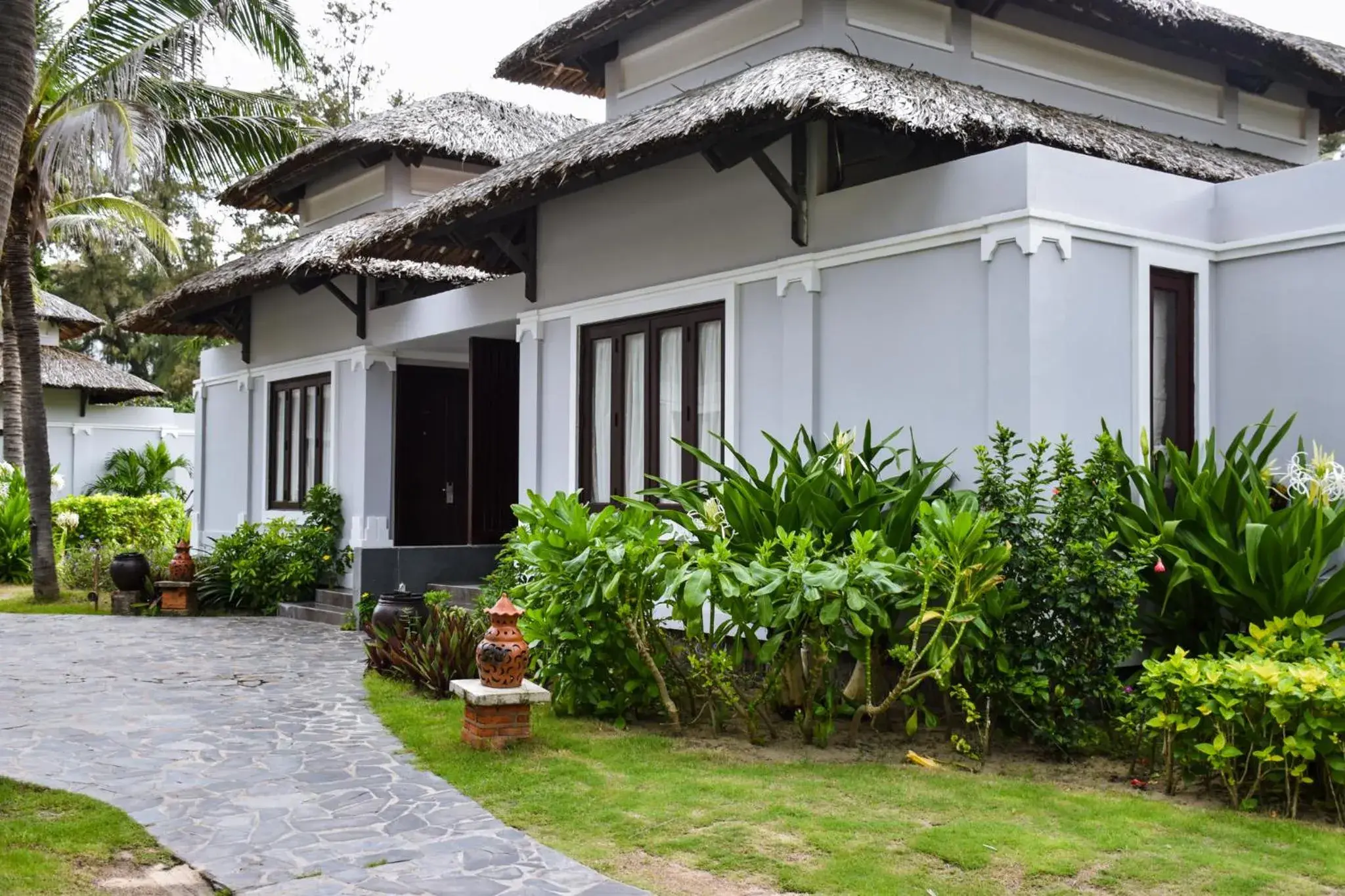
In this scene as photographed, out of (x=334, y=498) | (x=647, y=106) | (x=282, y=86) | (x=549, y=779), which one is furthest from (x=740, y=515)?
(x=282, y=86)

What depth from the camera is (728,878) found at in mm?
4477

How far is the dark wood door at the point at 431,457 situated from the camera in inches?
548

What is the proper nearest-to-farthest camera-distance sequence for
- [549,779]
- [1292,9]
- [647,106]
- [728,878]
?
[728,878] < [549,779] < [647,106] < [1292,9]

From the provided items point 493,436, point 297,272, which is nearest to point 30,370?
point 297,272

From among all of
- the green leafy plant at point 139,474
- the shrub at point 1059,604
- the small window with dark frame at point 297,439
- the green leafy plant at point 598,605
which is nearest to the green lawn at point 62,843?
the green leafy plant at point 598,605

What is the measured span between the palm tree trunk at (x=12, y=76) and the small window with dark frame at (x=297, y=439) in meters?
8.45

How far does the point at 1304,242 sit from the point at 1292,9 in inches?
1016

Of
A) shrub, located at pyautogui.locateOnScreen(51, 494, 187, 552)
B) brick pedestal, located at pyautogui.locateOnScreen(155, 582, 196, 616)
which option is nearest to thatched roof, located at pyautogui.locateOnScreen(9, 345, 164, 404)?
shrub, located at pyautogui.locateOnScreen(51, 494, 187, 552)

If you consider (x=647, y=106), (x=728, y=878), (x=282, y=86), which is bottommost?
(x=728, y=878)

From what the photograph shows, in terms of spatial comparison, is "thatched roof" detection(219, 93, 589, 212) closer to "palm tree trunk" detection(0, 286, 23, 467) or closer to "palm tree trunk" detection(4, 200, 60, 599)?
"palm tree trunk" detection(4, 200, 60, 599)

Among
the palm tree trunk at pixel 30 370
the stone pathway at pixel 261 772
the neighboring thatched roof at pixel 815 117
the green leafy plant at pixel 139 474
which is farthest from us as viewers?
the green leafy plant at pixel 139 474

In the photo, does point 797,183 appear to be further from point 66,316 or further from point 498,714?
point 66,316

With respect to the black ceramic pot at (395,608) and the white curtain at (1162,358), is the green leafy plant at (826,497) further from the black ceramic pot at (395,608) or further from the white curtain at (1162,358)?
the black ceramic pot at (395,608)

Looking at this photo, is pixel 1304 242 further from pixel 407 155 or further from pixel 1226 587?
pixel 407 155
